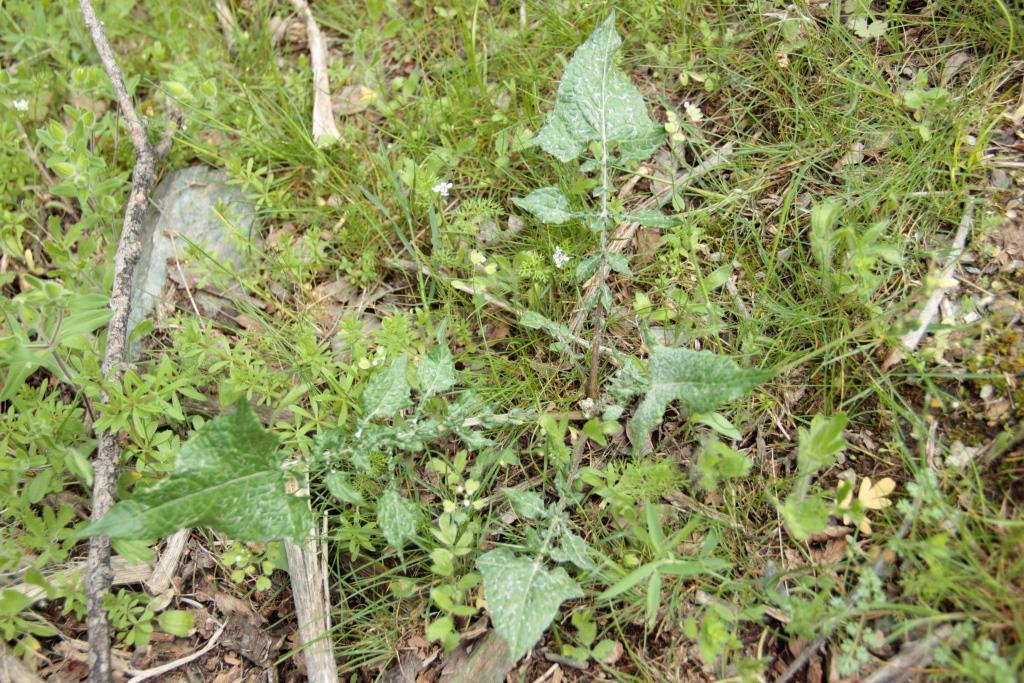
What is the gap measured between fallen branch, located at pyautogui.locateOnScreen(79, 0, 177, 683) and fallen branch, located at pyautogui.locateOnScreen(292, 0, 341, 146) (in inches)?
27.6

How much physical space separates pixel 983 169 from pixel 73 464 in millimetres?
3465

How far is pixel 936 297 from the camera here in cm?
251

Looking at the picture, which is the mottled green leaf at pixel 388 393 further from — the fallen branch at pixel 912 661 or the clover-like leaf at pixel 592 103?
the fallen branch at pixel 912 661

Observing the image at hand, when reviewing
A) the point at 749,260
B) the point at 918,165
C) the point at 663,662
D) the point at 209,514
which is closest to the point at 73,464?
the point at 209,514

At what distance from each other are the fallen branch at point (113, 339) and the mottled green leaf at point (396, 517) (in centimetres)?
99

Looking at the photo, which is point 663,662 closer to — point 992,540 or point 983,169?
point 992,540

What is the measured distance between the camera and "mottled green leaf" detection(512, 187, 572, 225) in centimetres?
257

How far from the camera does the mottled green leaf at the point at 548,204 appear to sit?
257 cm

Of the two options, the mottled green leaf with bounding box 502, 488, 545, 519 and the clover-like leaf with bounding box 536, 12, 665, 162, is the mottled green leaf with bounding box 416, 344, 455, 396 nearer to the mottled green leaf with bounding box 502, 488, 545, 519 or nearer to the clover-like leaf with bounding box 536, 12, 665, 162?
the mottled green leaf with bounding box 502, 488, 545, 519

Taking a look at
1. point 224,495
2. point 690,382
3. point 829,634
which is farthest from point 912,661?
point 224,495

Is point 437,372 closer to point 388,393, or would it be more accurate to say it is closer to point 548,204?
point 388,393

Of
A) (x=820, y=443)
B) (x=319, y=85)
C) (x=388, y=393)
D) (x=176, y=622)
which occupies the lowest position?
(x=176, y=622)

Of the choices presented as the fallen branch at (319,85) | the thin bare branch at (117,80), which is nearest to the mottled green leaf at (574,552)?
the fallen branch at (319,85)

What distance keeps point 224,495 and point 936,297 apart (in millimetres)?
2424
